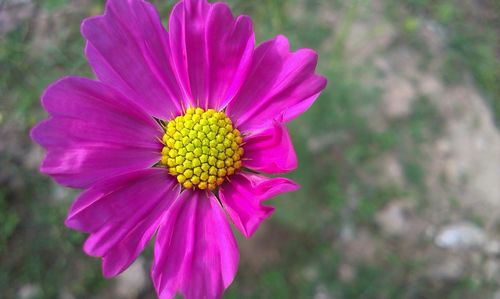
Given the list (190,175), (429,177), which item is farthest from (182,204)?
(429,177)

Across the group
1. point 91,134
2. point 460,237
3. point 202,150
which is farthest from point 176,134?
point 460,237

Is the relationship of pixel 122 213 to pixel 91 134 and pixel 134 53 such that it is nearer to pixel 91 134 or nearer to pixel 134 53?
pixel 91 134

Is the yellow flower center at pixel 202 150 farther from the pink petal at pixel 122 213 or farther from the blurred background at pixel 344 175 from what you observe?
the blurred background at pixel 344 175

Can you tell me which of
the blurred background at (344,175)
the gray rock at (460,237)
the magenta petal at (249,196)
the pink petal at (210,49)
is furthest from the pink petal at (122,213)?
the gray rock at (460,237)

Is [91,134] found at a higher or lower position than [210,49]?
lower

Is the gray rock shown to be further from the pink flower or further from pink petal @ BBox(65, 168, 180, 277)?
pink petal @ BBox(65, 168, 180, 277)

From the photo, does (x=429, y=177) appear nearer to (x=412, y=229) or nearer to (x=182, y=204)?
(x=412, y=229)

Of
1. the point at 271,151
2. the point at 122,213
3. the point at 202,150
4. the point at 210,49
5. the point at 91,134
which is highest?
the point at 210,49
